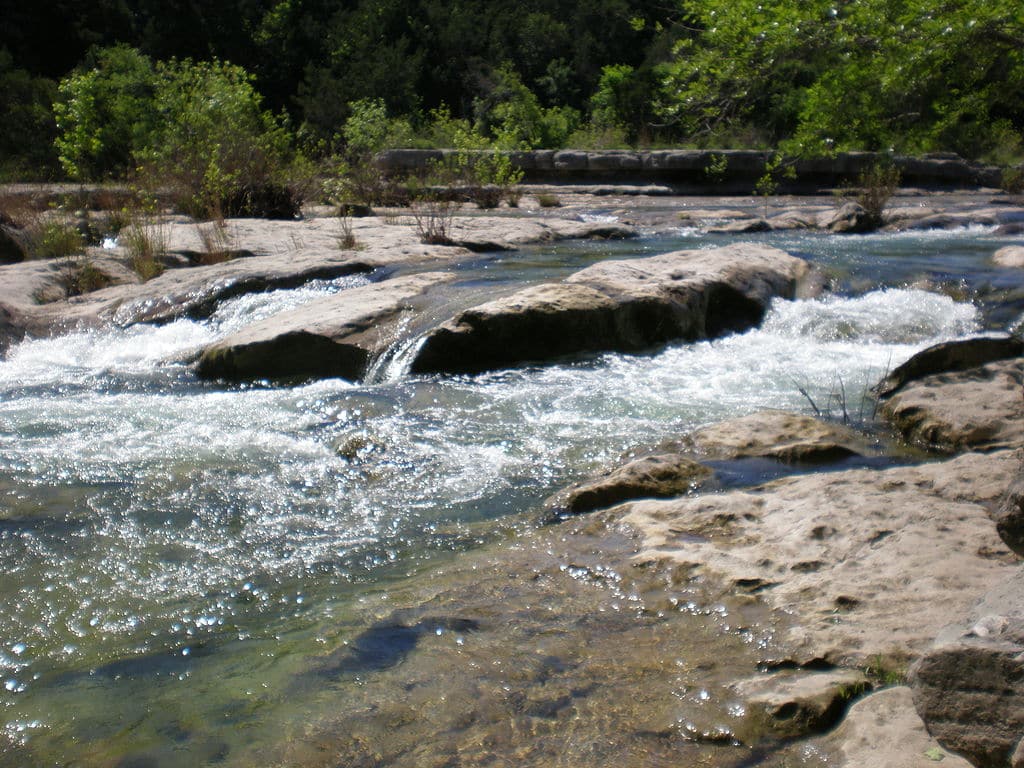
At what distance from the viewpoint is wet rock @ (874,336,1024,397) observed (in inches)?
215

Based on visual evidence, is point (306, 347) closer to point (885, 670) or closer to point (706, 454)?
point (706, 454)

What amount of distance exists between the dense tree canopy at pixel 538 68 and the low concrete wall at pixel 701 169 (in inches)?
41.8

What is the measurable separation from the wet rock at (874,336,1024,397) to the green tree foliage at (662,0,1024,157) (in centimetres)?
128

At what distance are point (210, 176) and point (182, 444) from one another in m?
7.42

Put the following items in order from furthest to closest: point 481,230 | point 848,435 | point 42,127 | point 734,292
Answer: point 42,127, point 481,230, point 734,292, point 848,435

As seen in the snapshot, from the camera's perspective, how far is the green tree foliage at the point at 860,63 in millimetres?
4781

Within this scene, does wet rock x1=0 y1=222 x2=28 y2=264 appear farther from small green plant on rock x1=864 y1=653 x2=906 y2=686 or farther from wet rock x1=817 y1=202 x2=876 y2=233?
small green plant on rock x1=864 y1=653 x2=906 y2=686

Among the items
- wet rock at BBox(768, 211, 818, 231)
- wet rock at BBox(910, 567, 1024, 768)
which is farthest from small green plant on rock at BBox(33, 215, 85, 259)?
wet rock at BBox(910, 567, 1024, 768)

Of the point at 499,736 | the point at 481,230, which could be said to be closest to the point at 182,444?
the point at 499,736

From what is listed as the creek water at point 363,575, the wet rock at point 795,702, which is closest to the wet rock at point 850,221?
the creek water at point 363,575

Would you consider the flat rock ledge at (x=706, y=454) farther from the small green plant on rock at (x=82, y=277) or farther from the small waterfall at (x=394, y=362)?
the small green plant on rock at (x=82, y=277)

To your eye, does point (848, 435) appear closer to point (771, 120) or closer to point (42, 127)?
point (771, 120)

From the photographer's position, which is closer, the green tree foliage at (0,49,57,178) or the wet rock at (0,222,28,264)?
the wet rock at (0,222,28,264)

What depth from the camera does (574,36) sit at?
1188 inches
